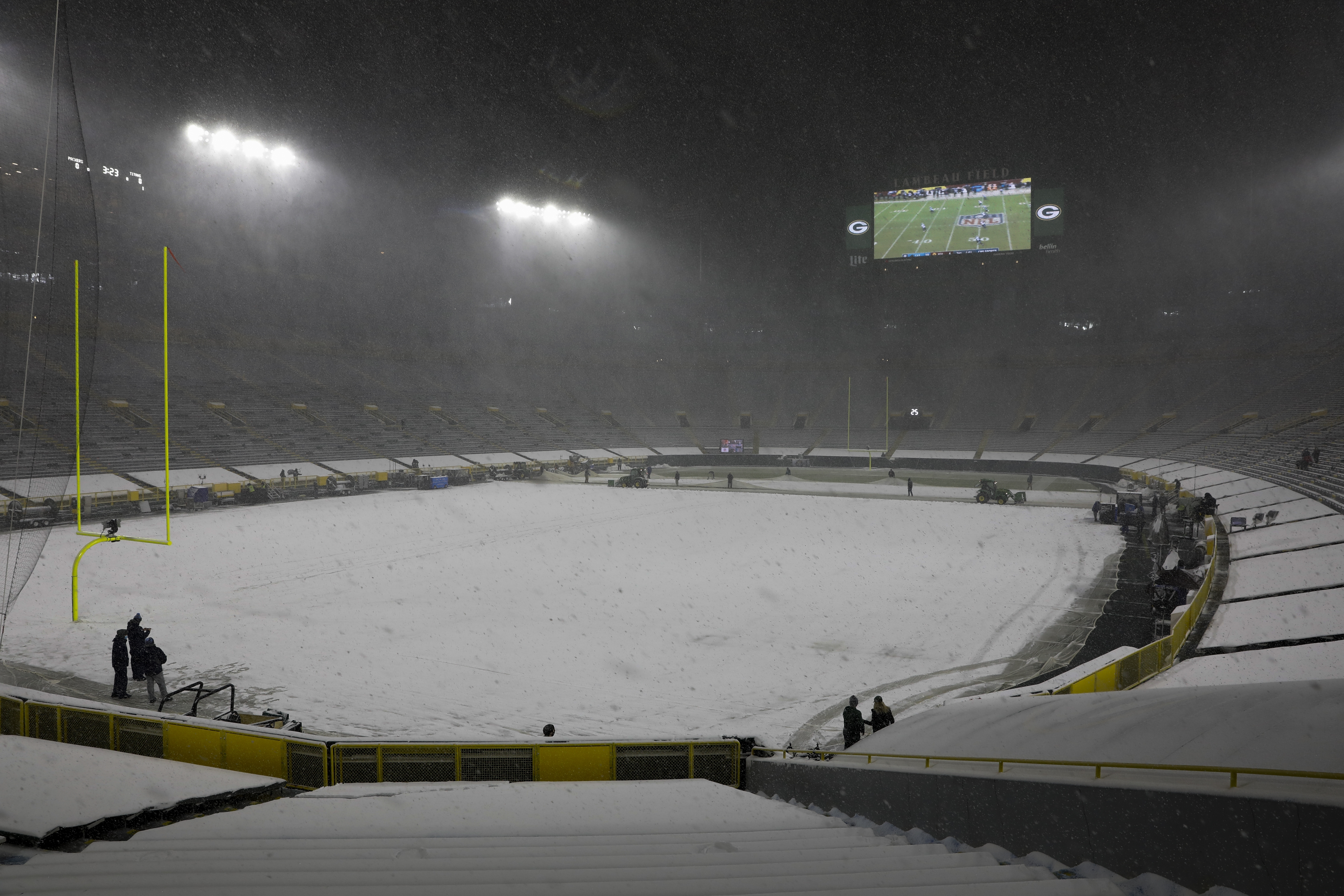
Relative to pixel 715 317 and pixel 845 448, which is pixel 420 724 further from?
pixel 715 317

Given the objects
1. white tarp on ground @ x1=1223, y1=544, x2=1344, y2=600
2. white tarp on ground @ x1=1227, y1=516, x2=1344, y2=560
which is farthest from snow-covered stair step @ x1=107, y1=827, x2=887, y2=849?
white tarp on ground @ x1=1227, y1=516, x2=1344, y2=560

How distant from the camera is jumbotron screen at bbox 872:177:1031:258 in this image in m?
40.3

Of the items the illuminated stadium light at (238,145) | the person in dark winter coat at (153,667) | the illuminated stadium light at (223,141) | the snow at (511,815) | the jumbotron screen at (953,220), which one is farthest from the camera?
the jumbotron screen at (953,220)

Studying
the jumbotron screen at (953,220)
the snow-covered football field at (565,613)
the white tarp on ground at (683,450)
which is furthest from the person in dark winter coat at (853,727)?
the jumbotron screen at (953,220)

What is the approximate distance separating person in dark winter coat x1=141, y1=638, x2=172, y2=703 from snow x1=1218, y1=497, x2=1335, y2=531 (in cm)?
1967

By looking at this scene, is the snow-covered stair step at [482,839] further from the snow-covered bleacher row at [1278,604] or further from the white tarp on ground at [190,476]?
the white tarp on ground at [190,476]

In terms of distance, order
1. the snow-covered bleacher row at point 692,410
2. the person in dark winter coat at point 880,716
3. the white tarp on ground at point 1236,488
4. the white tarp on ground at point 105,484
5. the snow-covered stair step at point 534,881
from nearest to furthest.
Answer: the snow-covered stair step at point 534,881 < the person in dark winter coat at point 880,716 < the white tarp on ground at point 1236,488 < the white tarp on ground at point 105,484 < the snow-covered bleacher row at point 692,410

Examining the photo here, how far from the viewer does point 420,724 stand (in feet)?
26.0

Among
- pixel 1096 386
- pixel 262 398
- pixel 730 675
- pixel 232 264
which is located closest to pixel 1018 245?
pixel 1096 386

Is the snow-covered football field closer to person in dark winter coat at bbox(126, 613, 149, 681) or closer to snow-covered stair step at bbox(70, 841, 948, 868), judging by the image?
person in dark winter coat at bbox(126, 613, 149, 681)

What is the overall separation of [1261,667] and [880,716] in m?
4.50

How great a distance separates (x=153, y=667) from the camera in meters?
8.27

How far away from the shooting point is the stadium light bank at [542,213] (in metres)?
47.8

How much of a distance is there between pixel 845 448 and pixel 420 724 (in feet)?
138
